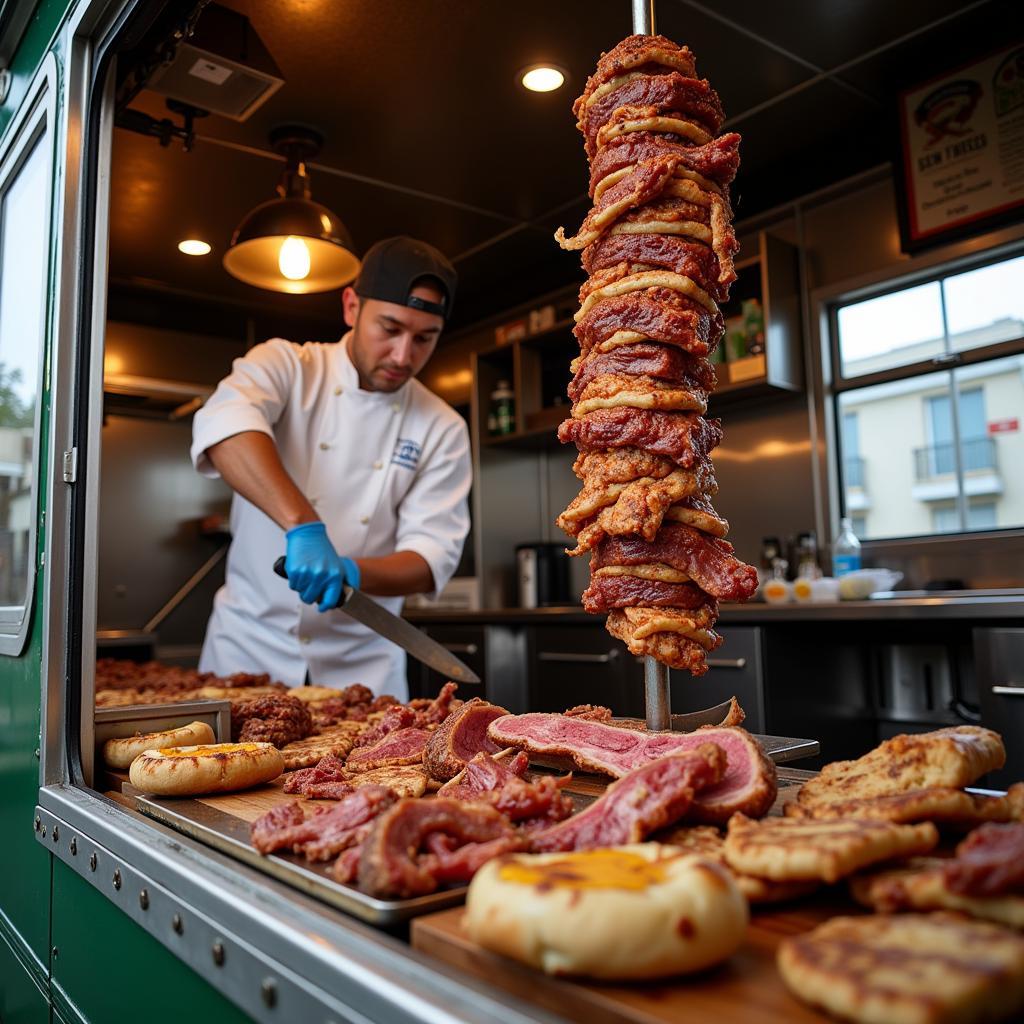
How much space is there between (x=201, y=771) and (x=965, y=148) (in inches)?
146

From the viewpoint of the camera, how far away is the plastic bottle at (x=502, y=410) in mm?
5758

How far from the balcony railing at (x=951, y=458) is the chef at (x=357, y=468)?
2.08 metres

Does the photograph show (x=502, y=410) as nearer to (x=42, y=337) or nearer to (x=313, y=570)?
(x=313, y=570)

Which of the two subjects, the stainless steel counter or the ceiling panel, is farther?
the ceiling panel

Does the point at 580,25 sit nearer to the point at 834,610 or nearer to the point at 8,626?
the point at 834,610

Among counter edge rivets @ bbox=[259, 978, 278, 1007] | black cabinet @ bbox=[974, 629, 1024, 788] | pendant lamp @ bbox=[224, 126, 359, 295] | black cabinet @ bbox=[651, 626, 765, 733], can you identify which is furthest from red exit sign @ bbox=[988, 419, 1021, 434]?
counter edge rivets @ bbox=[259, 978, 278, 1007]

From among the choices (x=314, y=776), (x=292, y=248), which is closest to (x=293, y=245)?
(x=292, y=248)

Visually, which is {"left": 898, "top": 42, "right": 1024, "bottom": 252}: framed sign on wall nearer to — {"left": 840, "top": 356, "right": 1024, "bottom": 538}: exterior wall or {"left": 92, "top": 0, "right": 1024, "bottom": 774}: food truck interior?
{"left": 92, "top": 0, "right": 1024, "bottom": 774}: food truck interior

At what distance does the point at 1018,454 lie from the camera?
12.1ft

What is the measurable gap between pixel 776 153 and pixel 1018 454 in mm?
1673

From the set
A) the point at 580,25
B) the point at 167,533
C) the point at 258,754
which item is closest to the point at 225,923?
the point at 258,754

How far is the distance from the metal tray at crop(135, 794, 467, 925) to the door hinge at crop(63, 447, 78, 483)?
0.65m

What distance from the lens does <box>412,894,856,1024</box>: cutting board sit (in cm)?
54

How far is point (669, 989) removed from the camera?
58 cm
